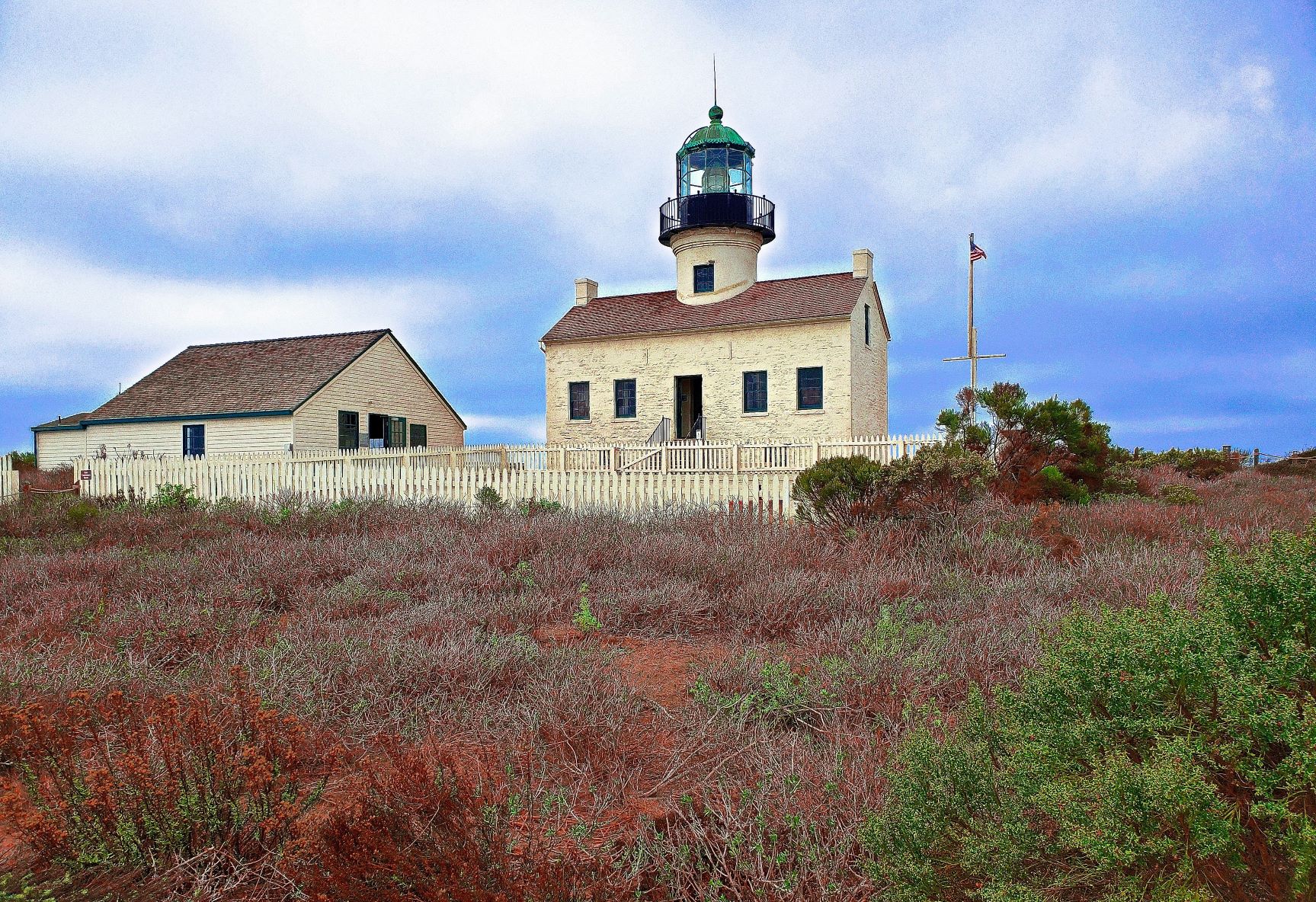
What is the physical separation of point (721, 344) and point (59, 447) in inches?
965

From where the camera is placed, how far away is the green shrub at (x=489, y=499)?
46.1 ft

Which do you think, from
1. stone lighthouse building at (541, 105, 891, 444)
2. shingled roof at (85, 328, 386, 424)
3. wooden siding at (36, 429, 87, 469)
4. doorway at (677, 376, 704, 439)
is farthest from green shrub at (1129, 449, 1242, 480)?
wooden siding at (36, 429, 87, 469)

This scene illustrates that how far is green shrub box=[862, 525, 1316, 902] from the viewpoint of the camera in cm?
205

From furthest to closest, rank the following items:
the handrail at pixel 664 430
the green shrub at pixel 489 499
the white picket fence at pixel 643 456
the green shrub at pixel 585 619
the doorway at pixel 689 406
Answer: the doorway at pixel 689 406
the handrail at pixel 664 430
the white picket fence at pixel 643 456
the green shrub at pixel 489 499
the green shrub at pixel 585 619

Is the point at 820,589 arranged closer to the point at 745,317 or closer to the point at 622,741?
the point at 622,741

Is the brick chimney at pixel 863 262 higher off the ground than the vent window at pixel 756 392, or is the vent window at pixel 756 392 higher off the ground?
the brick chimney at pixel 863 262

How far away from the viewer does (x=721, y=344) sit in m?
27.3

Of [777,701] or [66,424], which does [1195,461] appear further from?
[66,424]

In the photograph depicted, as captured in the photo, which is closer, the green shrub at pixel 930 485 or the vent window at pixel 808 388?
the green shrub at pixel 930 485

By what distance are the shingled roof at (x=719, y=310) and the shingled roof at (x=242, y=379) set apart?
25.5 feet

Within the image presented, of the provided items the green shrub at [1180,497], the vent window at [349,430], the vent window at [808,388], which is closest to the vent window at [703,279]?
the vent window at [808,388]

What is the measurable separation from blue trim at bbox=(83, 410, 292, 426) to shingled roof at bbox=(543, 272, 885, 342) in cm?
931

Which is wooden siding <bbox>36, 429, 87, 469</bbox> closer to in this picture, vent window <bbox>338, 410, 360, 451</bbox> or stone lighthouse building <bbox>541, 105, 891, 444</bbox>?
vent window <bbox>338, 410, 360, 451</bbox>

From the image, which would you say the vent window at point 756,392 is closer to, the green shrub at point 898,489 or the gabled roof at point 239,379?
the gabled roof at point 239,379
